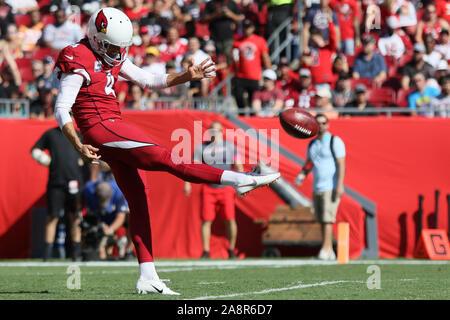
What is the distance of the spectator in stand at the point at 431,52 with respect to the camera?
1570 centimetres

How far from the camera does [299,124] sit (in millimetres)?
7508

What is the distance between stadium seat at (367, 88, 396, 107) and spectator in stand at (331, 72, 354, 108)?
364 millimetres

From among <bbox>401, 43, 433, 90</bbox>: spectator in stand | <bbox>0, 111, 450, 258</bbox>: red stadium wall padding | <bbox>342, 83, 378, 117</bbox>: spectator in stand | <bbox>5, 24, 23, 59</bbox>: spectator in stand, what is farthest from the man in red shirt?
<bbox>5, 24, 23, 59</bbox>: spectator in stand

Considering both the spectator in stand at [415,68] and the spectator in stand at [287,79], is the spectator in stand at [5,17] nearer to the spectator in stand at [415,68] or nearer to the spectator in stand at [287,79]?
the spectator in stand at [287,79]

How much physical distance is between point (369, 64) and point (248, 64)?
6.99ft

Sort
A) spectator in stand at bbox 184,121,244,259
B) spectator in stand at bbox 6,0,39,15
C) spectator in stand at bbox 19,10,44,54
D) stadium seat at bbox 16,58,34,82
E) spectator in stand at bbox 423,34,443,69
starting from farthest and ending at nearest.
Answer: spectator in stand at bbox 6,0,39,15 → spectator in stand at bbox 19,10,44,54 → stadium seat at bbox 16,58,34,82 → spectator in stand at bbox 423,34,443,69 → spectator in stand at bbox 184,121,244,259

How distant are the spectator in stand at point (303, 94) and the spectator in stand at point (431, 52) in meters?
2.43

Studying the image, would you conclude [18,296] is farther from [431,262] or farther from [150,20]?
[150,20]

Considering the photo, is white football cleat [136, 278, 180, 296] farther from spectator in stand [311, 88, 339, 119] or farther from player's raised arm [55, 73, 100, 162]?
spectator in stand [311, 88, 339, 119]

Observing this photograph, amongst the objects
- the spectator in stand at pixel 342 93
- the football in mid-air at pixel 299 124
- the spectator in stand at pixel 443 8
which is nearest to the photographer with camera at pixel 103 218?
the spectator in stand at pixel 342 93

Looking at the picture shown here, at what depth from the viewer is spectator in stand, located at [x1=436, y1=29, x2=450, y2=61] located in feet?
52.4

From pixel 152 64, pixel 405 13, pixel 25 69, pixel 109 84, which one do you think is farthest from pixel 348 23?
pixel 109 84
